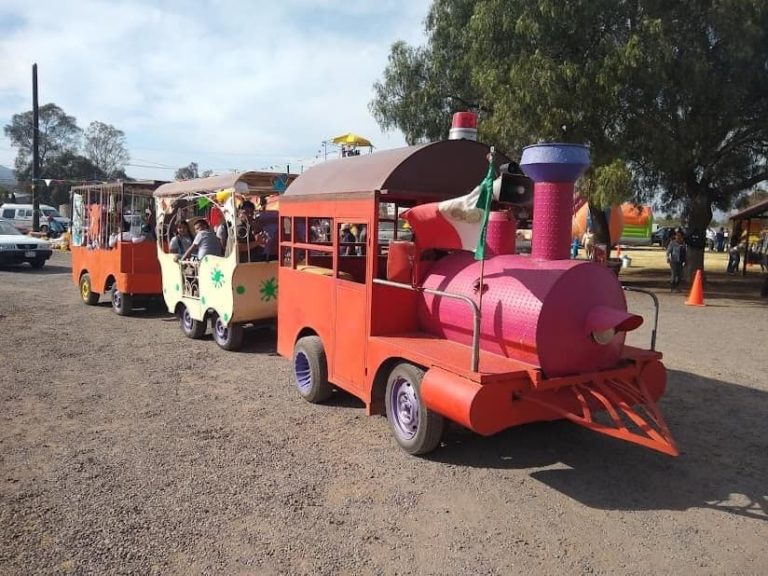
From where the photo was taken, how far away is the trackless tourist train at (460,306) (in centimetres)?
406

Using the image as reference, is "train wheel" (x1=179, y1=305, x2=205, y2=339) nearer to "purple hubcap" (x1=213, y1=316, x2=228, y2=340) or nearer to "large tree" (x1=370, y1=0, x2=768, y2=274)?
"purple hubcap" (x1=213, y1=316, x2=228, y2=340)

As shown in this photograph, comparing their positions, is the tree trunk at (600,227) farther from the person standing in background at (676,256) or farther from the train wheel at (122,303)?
the train wheel at (122,303)

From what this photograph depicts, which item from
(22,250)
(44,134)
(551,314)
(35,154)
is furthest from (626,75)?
(44,134)

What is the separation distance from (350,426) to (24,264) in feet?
60.5

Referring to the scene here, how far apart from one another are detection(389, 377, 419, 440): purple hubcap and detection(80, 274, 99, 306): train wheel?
9.02 metres

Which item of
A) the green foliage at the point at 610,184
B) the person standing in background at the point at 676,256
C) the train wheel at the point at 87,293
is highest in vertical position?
the green foliage at the point at 610,184

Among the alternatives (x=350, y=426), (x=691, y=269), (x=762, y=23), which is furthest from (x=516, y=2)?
(x=350, y=426)

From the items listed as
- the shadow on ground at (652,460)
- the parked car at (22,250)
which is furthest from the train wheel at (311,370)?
the parked car at (22,250)

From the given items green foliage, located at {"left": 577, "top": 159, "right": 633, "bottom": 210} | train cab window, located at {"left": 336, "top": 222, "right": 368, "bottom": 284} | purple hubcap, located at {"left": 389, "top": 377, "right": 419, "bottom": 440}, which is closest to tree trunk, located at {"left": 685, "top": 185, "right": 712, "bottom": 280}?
green foliage, located at {"left": 577, "top": 159, "right": 633, "bottom": 210}

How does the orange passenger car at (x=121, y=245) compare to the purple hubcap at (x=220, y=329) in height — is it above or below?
above

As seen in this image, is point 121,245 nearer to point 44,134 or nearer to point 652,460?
point 652,460

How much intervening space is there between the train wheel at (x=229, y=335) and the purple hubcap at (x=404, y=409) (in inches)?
154

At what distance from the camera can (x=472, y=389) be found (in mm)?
3838

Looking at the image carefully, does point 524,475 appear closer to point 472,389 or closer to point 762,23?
point 472,389
